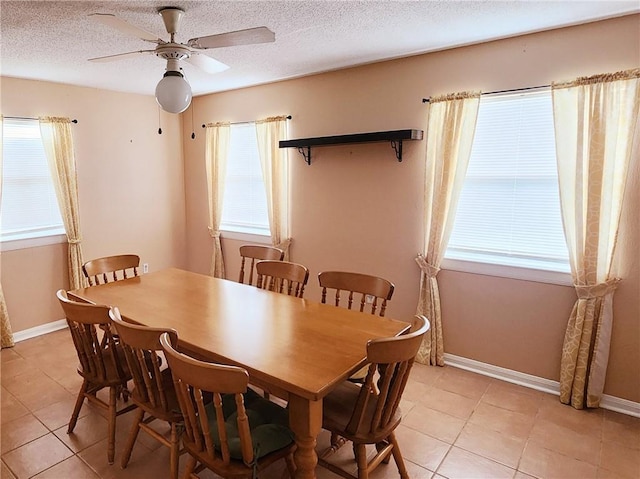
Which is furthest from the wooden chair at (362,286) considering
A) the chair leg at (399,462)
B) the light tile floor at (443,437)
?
the light tile floor at (443,437)

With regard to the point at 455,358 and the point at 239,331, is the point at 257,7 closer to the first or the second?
the point at 239,331

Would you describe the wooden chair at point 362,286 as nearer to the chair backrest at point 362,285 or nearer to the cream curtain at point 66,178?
the chair backrest at point 362,285

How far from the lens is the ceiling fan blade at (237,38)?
196 centimetres

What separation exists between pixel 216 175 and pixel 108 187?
113 centimetres

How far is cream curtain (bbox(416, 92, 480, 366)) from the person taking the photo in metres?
2.97

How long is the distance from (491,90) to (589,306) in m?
1.59

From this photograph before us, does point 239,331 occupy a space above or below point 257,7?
below

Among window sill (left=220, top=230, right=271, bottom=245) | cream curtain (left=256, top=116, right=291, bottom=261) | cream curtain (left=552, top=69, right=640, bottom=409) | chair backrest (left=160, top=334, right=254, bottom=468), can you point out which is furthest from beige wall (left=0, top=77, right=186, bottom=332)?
cream curtain (left=552, top=69, right=640, bottom=409)

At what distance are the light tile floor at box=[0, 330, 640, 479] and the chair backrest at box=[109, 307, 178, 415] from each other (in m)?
0.47

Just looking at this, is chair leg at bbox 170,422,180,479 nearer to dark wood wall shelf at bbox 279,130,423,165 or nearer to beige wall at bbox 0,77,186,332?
dark wood wall shelf at bbox 279,130,423,165

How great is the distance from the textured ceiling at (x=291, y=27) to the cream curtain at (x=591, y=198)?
47cm

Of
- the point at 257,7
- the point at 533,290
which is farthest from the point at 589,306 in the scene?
the point at 257,7

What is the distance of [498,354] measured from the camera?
309 centimetres

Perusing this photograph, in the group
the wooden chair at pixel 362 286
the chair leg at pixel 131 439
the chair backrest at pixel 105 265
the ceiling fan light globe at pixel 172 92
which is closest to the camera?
the chair leg at pixel 131 439
